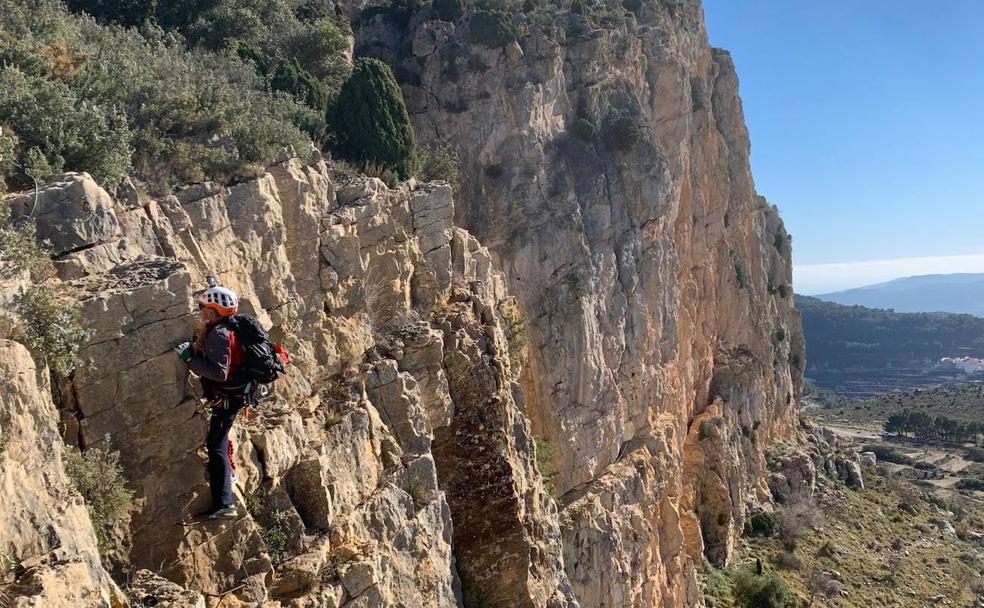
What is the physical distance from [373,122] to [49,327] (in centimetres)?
1217

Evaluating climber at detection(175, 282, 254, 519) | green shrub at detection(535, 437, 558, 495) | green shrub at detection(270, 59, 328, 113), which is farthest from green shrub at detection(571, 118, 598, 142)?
climber at detection(175, 282, 254, 519)

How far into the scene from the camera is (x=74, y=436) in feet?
23.8

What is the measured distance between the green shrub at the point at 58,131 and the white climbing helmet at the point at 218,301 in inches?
142

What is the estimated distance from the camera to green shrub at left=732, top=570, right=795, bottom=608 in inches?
1211

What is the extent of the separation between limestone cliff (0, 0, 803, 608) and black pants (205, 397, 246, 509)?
0.34 metres

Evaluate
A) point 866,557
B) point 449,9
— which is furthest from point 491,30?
point 866,557

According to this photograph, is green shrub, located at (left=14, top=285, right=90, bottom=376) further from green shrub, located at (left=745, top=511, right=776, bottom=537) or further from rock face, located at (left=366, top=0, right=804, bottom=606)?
green shrub, located at (left=745, top=511, right=776, bottom=537)

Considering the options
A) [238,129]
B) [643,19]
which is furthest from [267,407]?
[643,19]

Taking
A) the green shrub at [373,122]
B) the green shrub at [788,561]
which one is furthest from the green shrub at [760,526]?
the green shrub at [373,122]

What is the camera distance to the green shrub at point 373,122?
57.2ft

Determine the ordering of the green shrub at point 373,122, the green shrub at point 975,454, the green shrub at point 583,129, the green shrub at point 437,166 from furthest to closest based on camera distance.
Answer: the green shrub at point 975,454, the green shrub at point 583,129, the green shrub at point 437,166, the green shrub at point 373,122

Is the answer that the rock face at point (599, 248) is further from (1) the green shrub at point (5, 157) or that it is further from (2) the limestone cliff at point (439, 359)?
(1) the green shrub at point (5, 157)

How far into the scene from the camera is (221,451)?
24.8 ft

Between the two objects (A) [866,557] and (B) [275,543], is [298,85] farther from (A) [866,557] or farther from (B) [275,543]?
(A) [866,557]
